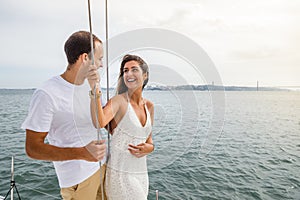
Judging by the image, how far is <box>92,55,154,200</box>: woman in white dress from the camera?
2.93ft

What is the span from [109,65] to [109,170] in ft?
1.46

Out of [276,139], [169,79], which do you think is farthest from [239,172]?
[169,79]

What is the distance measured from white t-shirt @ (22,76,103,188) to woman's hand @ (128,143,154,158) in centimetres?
15

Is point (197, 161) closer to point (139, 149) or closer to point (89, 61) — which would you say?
point (139, 149)

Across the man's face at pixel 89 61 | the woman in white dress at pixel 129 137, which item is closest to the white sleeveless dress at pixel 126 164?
the woman in white dress at pixel 129 137

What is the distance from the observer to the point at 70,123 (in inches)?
33.4

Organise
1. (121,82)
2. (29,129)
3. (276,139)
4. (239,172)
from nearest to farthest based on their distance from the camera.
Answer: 1. (29,129)
2. (121,82)
3. (239,172)
4. (276,139)

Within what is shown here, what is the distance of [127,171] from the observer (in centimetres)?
96

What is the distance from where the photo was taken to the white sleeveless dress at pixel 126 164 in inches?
A: 36.3

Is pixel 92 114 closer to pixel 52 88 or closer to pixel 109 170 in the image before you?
pixel 52 88

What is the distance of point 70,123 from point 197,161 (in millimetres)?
6181

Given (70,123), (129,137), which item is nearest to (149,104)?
(129,137)

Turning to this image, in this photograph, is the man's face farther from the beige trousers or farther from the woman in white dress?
the beige trousers

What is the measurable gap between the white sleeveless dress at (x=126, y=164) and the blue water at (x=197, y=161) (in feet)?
0.36
